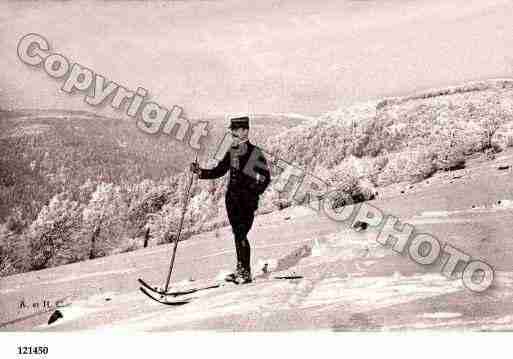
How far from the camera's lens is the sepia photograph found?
4.46m

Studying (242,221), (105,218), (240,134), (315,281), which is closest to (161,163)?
(105,218)

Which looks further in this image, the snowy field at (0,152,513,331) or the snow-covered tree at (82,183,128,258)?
the snow-covered tree at (82,183,128,258)

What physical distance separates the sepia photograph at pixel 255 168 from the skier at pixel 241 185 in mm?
18

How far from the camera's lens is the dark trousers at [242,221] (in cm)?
443

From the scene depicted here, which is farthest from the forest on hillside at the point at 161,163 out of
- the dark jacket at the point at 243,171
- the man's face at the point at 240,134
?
the man's face at the point at 240,134

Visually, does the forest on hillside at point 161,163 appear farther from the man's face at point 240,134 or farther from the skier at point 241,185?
the man's face at point 240,134

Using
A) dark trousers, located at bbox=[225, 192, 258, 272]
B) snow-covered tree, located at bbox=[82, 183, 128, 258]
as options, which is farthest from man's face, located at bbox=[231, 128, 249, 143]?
snow-covered tree, located at bbox=[82, 183, 128, 258]

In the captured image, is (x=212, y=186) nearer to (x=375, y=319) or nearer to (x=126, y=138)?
(x=126, y=138)

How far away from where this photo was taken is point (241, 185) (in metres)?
4.43

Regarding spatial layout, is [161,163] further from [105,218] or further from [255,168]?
[255,168]

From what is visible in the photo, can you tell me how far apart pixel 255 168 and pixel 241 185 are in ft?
0.57

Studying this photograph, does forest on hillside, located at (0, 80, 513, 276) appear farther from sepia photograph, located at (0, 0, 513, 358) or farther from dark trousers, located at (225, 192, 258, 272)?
dark trousers, located at (225, 192, 258, 272)

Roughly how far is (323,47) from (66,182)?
2.88 meters

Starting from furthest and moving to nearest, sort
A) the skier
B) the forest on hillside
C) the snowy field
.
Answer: the forest on hillside → the skier → the snowy field
